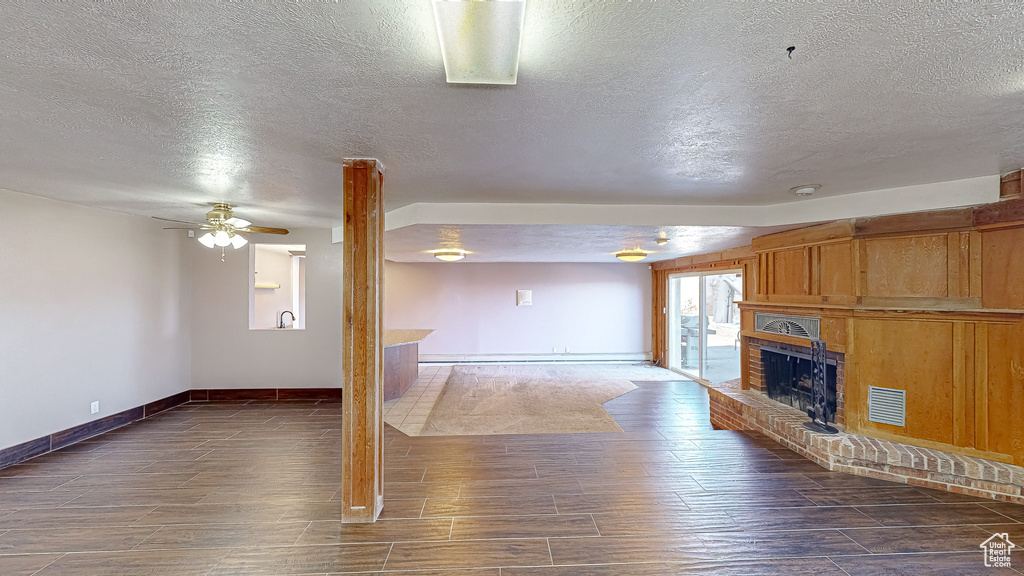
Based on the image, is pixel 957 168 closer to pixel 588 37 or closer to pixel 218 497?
pixel 588 37

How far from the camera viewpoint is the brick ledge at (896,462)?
2943 millimetres

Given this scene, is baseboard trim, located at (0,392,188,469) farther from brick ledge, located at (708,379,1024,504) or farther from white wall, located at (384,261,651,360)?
brick ledge, located at (708,379,1024,504)

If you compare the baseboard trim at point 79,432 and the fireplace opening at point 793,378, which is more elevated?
the fireplace opening at point 793,378

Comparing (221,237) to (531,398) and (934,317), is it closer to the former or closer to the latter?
(531,398)

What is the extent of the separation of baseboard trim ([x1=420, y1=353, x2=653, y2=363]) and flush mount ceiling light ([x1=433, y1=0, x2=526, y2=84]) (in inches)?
304

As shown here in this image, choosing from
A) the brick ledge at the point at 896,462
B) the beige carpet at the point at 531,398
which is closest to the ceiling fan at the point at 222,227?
the beige carpet at the point at 531,398

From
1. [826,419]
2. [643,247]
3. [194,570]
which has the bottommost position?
[194,570]

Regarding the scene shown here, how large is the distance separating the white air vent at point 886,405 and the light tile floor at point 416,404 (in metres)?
4.20

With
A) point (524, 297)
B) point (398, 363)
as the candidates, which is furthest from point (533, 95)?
point (524, 297)

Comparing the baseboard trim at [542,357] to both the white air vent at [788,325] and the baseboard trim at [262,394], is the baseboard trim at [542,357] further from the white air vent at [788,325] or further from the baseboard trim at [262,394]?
the white air vent at [788,325]

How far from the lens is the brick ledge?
2.94 metres

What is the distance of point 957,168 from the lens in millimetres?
2840

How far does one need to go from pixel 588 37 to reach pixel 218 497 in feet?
12.1

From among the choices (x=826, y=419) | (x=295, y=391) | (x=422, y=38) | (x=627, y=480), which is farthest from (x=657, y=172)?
(x=295, y=391)
